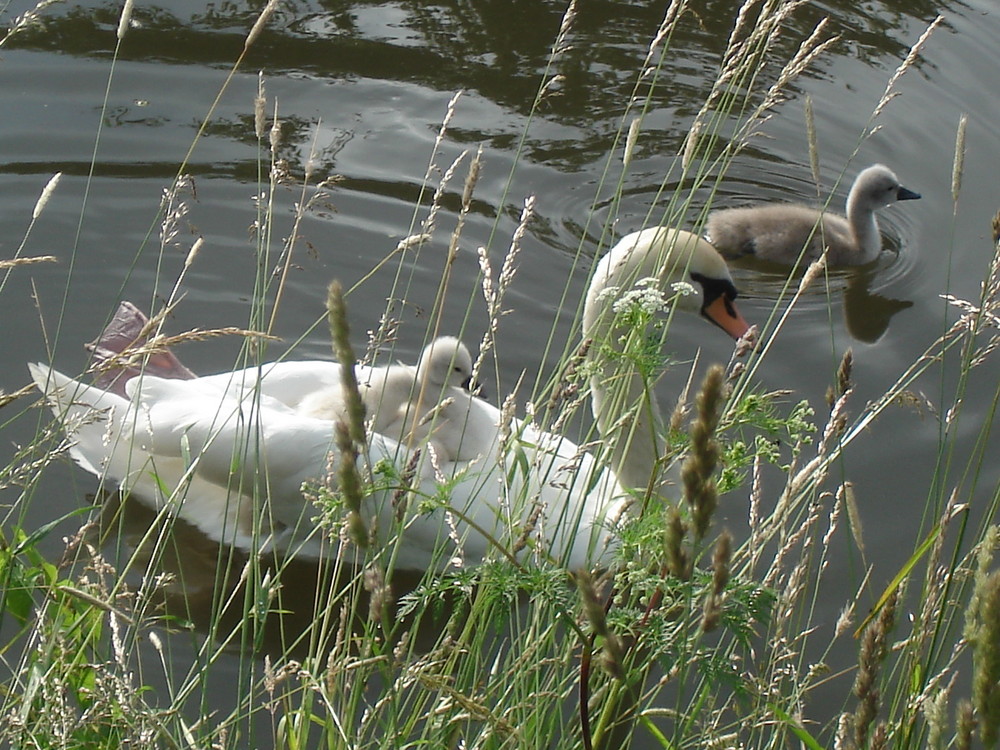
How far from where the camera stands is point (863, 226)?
6316 mm

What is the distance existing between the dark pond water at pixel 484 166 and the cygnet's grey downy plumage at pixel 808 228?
13cm

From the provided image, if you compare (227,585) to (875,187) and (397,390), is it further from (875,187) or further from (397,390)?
(875,187)

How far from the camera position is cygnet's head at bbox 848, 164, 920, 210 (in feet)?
20.9

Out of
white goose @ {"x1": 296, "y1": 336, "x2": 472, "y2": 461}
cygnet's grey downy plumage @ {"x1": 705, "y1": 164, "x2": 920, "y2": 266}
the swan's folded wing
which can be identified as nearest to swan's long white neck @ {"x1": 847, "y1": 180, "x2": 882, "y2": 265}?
cygnet's grey downy plumage @ {"x1": 705, "y1": 164, "x2": 920, "y2": 266}

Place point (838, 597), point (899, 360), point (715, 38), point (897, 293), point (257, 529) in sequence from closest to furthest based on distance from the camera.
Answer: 1. point (257, 529)
2. point (838, 597)
3. point (899, 360)
4. point (897, 293)
5. point (715, 38)

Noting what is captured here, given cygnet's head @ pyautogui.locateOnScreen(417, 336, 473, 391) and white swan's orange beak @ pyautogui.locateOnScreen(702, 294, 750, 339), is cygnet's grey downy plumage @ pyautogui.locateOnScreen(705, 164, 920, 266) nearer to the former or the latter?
white swan's orange beak @ pyautogui.locateOnScreen(702, 294, 750, 339)

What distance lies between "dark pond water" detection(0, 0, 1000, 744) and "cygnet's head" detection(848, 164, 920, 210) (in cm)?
28

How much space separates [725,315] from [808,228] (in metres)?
1.55

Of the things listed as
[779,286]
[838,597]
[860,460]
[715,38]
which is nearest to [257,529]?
[838,597]

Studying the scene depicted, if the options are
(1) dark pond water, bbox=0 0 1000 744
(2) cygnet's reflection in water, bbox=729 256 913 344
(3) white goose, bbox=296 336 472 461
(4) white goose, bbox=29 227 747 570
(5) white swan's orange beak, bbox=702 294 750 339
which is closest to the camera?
(4) white goose, bbox=29 227 747 570

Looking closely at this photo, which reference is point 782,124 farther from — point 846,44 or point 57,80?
point 57,80

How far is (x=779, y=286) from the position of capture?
243 inches

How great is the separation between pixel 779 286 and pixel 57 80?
3.74 metres

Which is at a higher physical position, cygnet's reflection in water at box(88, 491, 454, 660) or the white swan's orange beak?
the white swan's orange beak
